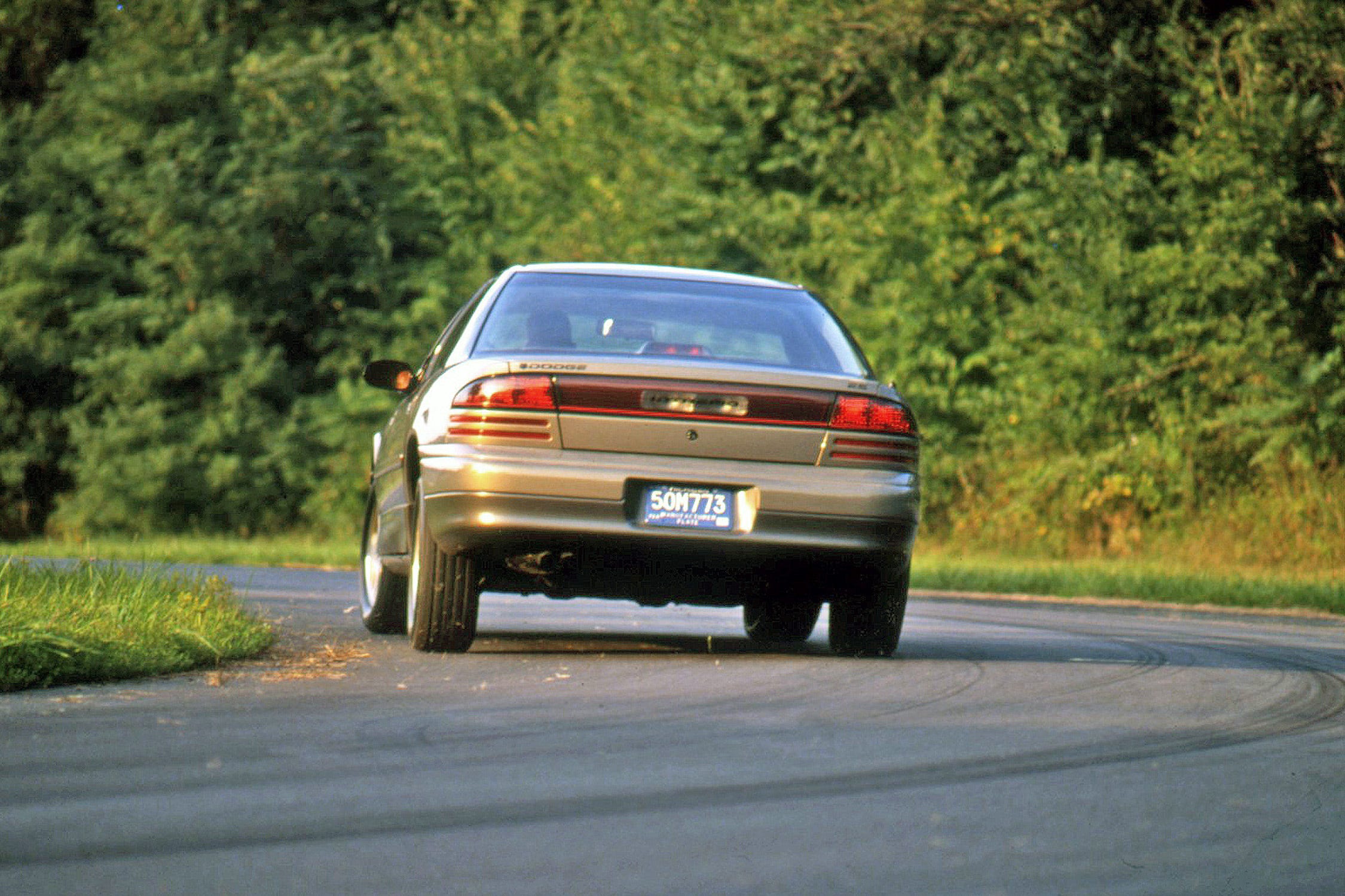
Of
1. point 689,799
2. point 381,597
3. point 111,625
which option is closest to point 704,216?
point 381,597

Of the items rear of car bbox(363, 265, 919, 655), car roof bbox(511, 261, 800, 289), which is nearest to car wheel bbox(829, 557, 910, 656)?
rear of car bbox(363, 265, 919, 655)

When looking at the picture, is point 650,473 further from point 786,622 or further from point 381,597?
point 381,597

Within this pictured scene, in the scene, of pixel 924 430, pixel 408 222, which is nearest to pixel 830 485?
pixel 924 430

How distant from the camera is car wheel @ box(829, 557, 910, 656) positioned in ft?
29.9

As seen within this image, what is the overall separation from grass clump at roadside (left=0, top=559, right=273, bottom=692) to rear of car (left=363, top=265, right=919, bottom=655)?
89 cm

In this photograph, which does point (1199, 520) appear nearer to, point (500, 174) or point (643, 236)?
point (643, 236)

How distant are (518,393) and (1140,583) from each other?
889cm

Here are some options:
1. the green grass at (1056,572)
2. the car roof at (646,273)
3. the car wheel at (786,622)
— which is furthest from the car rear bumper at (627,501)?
the green grass at (1056,572)

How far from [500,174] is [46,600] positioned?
792 inches

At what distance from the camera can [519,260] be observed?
28109 mm

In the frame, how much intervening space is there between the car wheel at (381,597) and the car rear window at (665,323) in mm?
1737

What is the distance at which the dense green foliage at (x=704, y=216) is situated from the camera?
1994 cm

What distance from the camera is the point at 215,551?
2164 cm

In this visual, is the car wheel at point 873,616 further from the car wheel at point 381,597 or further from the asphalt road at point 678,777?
the car wheel at point 381,597
